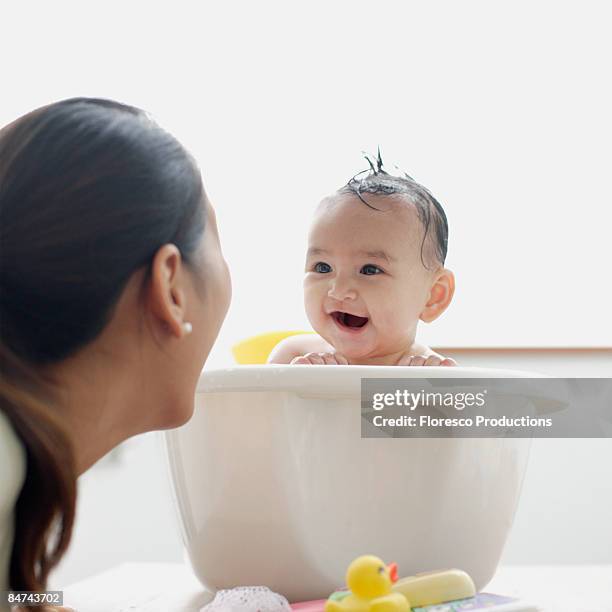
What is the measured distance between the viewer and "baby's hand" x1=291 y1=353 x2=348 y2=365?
4.07ft

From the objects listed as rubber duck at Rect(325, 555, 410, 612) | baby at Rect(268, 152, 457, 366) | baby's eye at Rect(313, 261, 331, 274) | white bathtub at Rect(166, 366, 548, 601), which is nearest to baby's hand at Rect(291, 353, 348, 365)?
baby at Rect(268, 152, 457, 366)

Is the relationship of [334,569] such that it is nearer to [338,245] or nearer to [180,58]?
[338,245]

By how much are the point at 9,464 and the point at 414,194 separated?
0.75 metres

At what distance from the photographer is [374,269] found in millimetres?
1212

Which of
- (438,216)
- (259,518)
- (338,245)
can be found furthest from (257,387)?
Result: (438,216)

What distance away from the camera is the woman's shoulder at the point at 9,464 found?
652mm

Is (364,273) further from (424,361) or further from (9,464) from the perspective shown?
(9,464)

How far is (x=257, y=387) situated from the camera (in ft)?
3.17

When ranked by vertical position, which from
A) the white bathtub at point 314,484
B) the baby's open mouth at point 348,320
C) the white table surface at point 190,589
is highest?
the baby's open mouth at point 348,320

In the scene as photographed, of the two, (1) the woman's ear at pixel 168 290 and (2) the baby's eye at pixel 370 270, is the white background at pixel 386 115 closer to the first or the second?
(2) the baby's eye at pixel 370 270

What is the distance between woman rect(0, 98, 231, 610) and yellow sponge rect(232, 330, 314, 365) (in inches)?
25.0

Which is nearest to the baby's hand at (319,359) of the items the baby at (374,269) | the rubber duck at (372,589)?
the baby at (374,269)

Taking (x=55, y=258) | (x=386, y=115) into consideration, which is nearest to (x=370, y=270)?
(x=55, y=258)

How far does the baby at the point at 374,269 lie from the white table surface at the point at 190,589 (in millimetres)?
335
